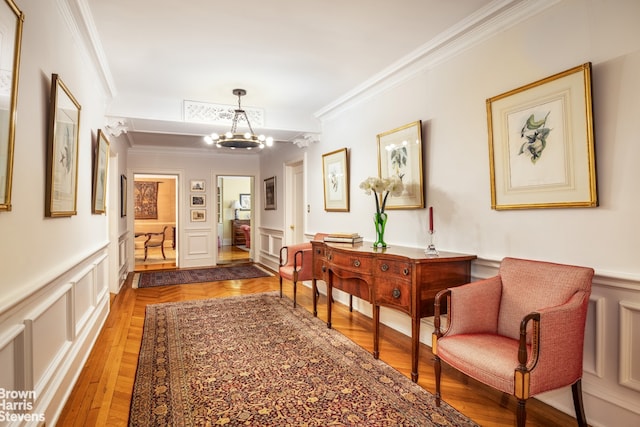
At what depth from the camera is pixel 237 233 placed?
11.4 meters

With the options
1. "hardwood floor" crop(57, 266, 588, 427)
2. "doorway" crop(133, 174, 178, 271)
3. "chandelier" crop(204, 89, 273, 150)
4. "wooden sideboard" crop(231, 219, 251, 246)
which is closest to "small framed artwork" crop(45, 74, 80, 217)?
"hardwood floor" crop(57, 266, 588, 427)

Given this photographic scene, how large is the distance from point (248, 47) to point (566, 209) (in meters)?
2.54

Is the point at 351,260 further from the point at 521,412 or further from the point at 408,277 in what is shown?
the point at 521,412

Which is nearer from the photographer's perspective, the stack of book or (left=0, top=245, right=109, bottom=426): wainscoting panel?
(left=0, top=245, right=109, bottom=426): wainscoting panel

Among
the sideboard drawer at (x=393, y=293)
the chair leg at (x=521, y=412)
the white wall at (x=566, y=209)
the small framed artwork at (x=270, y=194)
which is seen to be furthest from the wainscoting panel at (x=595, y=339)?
the small framed artwork at (x=270, y=194)

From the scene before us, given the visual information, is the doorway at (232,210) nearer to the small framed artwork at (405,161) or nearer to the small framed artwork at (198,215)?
the small framed artwork at (198,215)

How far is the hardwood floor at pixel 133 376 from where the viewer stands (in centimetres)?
204

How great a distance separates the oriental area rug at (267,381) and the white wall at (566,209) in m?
0.83

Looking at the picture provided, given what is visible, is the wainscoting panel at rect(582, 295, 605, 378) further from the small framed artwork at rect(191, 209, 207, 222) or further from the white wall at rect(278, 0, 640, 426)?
the small framed artwork at rect(191, 209, 207, 222)

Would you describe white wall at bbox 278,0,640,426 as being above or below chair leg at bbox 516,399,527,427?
above

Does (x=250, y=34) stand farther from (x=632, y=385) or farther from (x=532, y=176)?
(x=632, y=385)

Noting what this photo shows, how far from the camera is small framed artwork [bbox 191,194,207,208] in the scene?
24.3ft

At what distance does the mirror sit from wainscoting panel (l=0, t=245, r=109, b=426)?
523mm

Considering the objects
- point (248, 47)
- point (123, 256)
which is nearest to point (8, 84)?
point (248, 47)
